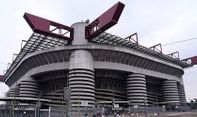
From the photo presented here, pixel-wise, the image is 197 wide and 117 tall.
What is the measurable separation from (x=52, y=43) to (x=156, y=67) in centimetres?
4454

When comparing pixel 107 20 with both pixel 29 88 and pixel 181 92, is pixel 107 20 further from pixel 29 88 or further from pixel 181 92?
pixel 181 92

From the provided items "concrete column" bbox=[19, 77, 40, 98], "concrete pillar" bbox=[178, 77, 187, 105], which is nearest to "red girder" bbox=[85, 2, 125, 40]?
"concrete column" bbox=[19, 77, 40, 98]

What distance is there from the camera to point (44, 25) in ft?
236

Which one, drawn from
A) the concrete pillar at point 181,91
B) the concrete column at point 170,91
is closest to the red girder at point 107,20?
the concrete column at point 170,91

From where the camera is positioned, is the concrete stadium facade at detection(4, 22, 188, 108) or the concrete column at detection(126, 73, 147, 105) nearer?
the concrete stadium facade at detection(4, 22, 188, 108)

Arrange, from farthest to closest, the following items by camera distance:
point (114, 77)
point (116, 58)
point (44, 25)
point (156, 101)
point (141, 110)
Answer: point (156, 101), point (114, 77), point (116, 58), point (44, 25), point (141, 110)

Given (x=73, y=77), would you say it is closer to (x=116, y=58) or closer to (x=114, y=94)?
(x=116, y=58)

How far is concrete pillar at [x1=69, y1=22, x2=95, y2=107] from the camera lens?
76.3 metres

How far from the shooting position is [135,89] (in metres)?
89.1

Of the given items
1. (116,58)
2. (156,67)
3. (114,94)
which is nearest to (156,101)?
(156,67)

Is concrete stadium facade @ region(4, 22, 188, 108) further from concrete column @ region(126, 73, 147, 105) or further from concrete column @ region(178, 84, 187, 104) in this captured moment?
concrete column @ region(178, 84, 187, 104)

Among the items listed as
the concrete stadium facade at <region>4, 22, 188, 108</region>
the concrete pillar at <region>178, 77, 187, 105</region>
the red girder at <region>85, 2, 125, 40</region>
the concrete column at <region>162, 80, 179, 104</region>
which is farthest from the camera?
the concrete pillar at <region>178, 77, 187, 105</region>

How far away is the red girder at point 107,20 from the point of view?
64.1 meters

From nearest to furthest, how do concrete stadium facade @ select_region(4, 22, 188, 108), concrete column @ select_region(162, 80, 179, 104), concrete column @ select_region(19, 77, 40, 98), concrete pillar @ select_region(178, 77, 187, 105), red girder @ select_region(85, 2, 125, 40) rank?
red girder @ select_region(85, 2, 125, 40) < concrete stadium facade @ select_region(4, 22, 188, 108) < concrete column @ select_region(19, 77, 40, 98) < concrete column @ select_region(162, 80, 179, 104) < concrete pillar @ select_region(178, 77, 187, 105)
